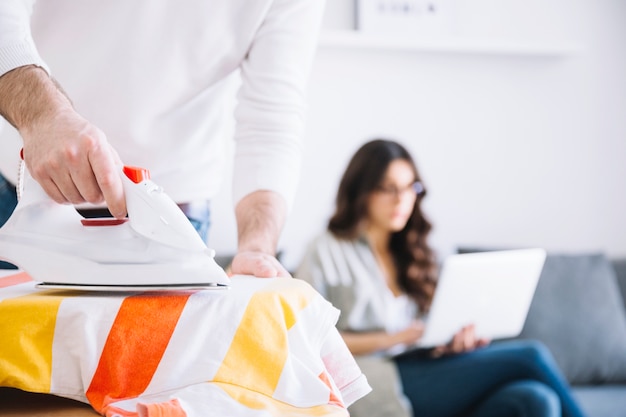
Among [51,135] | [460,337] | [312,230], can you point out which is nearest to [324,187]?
[312,230]

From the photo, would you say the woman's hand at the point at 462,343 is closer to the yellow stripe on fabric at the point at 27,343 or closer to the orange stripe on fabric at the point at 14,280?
the orange stripe on fabric at the point at 14,280

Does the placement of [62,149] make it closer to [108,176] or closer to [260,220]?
[108,176]

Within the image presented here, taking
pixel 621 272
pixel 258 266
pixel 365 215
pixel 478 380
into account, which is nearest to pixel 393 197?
pixel 365 215

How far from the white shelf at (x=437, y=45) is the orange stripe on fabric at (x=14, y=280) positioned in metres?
2.07

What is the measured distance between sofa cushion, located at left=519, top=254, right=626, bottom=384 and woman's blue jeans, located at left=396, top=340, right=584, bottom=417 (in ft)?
1.44

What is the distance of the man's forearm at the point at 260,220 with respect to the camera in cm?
95

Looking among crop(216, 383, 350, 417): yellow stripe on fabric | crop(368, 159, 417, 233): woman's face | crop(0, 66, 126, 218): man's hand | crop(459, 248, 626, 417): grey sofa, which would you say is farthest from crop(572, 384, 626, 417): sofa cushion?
crop(0, 66, 126, 218): man's hand

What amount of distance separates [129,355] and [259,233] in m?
0.35

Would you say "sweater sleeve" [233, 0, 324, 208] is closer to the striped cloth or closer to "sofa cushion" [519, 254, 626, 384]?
the striped cloth

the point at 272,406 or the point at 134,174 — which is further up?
the point at 134,174

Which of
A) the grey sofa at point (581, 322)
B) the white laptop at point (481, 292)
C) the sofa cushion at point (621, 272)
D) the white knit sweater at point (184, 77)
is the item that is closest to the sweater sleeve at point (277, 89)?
the white knit sweater at point (184, 77)

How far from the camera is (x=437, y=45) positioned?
288 cm

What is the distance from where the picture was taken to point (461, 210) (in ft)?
10.0

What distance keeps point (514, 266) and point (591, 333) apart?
75 cm
